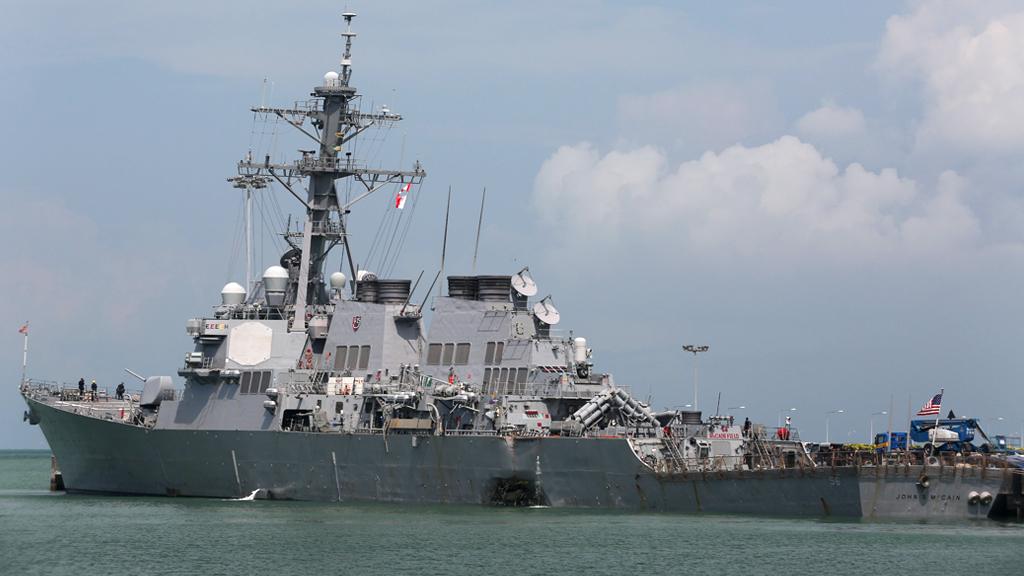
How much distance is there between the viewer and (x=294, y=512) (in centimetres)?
4244

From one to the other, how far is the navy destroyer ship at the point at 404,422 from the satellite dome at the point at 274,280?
7 cm

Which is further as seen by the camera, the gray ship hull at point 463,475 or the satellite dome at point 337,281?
the satellite dome at point 337,281

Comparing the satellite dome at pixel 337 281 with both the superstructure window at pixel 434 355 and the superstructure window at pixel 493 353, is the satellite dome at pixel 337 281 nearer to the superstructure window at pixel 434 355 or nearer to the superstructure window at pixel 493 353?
the superstructure window at pixel 434 355

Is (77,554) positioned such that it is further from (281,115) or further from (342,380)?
(281,115)

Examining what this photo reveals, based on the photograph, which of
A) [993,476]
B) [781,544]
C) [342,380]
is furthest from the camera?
[342,380]

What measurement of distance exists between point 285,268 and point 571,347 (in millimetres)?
10794

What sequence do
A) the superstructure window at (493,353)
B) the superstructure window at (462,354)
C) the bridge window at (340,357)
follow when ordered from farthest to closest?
the bridge window at (340,357)
the superstructure window at (462,354)
the superstructure window at (493,353)

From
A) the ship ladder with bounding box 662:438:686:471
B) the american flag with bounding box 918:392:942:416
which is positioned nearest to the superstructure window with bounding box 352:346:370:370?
the ship ladder with bounding box 662:438:686:471

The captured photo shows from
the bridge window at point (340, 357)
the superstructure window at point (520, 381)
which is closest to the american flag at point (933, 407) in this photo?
the superstructure window at point (520, 381)

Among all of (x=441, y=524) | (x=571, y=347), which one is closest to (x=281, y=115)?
(x=571, y=347)

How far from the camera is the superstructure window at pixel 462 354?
44.8 metres

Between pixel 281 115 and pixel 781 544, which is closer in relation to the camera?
pixel 781 544

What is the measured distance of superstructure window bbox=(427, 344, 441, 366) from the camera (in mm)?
45312

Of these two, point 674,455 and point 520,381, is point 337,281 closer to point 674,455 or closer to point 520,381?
point 520,381
